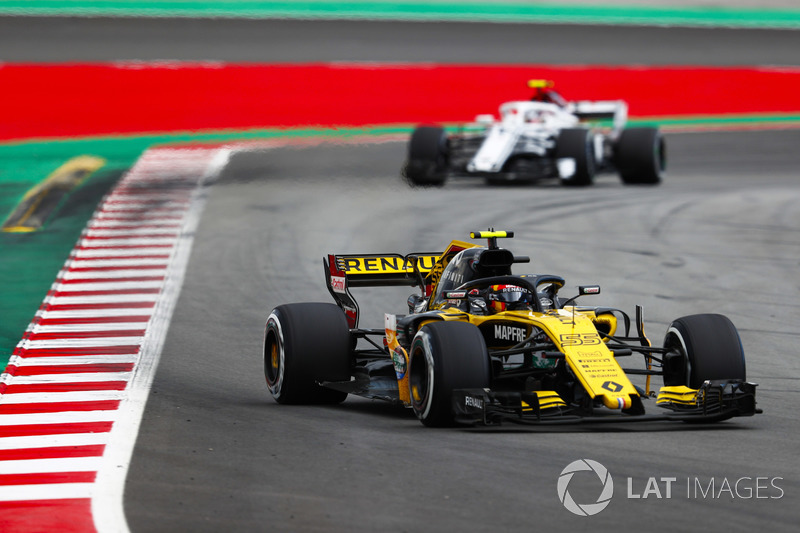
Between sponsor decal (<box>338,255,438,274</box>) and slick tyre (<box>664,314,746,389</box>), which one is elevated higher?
sponsor decal (<box>338,255,438,274</box>)

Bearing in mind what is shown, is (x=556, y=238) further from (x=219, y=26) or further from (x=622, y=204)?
(x=219, y=26)

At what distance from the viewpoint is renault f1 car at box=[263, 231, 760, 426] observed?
1080 centimetres

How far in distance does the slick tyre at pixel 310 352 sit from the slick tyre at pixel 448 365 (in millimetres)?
1627

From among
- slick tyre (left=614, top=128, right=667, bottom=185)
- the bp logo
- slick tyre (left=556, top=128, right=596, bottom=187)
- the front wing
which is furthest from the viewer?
slick tyre (left=614, top=128, right=667, bottom=185)

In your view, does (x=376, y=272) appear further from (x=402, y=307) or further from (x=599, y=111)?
(x=599, y=111)

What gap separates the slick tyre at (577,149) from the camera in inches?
1037

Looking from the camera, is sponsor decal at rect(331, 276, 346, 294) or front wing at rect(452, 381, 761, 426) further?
sponsor decal at rect(331, 276, 346, 294)

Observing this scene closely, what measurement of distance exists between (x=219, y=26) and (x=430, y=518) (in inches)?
1381

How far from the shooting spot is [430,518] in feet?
27.8

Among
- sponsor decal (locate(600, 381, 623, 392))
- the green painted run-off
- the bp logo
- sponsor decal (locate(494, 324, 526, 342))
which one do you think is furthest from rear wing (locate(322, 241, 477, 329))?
the green painted run-off

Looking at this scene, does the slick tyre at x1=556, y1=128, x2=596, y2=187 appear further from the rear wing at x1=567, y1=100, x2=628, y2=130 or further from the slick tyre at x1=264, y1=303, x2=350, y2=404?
the slick tyre at x1=264, y1=303, x2=350, y2=404

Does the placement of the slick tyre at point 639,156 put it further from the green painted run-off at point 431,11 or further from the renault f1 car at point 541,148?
the green painted run-off at point 431,11

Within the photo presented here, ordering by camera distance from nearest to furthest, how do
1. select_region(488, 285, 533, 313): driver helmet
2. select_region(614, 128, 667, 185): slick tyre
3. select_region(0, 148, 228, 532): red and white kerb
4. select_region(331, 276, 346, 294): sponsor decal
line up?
select_region(0, 148, 228, 532): red and white kerb < select_region(488, 285, 533, 313): driver helmet < select_region(331, 276, 346, 294): sponsor decal < select_region(614, 128, 667, 185): slick tyre

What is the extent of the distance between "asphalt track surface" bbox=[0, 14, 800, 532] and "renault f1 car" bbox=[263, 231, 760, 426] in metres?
0.21
